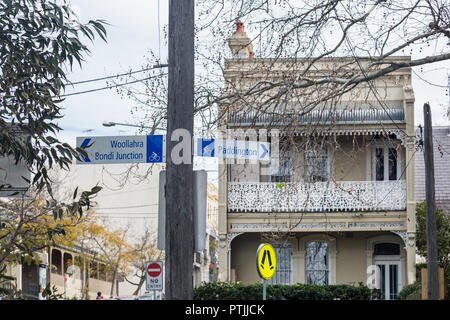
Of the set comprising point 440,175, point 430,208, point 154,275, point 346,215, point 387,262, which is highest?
point 440,175

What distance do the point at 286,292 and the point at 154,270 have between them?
4.01m

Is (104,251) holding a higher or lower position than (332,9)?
lower

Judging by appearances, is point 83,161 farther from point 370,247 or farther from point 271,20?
point 370,247

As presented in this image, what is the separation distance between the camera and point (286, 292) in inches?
881

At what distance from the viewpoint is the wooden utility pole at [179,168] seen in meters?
6.64

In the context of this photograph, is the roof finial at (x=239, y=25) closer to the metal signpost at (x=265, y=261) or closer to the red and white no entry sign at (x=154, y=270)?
the metal signpost at (x=265, y=261)

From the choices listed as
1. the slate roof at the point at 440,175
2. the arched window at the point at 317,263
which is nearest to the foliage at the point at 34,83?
the arched window at the point at 317,263

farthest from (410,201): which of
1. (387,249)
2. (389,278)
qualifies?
(389,278)

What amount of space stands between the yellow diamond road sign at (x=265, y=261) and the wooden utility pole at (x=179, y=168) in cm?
929

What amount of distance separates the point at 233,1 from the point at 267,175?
15.2 m

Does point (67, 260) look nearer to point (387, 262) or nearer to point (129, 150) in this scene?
point (387, 262)

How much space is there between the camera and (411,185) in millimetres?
24750

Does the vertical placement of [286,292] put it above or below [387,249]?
below

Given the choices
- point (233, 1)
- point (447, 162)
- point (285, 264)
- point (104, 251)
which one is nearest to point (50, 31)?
point (233, 1)
